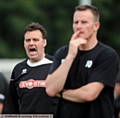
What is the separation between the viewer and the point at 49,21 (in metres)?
34.5

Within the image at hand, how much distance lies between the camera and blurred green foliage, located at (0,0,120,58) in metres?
33.4

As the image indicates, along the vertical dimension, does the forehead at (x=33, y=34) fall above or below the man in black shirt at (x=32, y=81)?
above

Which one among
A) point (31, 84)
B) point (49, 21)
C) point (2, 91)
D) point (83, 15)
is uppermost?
point (83, 15)

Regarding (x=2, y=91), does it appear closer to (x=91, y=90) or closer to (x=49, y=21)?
(x=91, y=90)

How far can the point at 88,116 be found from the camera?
→ 7.66 meters

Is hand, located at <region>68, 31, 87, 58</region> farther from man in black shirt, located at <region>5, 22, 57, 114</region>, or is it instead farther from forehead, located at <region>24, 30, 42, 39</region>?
forehead, located at <region>24, 30, 42, 39</region>

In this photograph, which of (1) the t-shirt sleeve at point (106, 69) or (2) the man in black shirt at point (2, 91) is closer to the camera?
(1) the t-shirt sleeve at point (106, 69)

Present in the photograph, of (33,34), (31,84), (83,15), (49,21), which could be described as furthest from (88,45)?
(49,21)

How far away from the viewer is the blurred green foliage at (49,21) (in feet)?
110

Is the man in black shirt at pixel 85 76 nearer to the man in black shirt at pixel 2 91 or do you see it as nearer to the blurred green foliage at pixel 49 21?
the man in black shirt at pixel 2 91

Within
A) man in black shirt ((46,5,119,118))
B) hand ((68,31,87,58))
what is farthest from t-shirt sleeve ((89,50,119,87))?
hand ((68,31,87,58))

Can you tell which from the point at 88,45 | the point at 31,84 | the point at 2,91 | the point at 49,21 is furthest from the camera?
the point at 49,21

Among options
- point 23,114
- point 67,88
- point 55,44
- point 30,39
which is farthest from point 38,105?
point 55,44

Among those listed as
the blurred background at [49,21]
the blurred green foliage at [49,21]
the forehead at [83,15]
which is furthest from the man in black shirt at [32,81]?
the blurred green foliage at [49,21]
